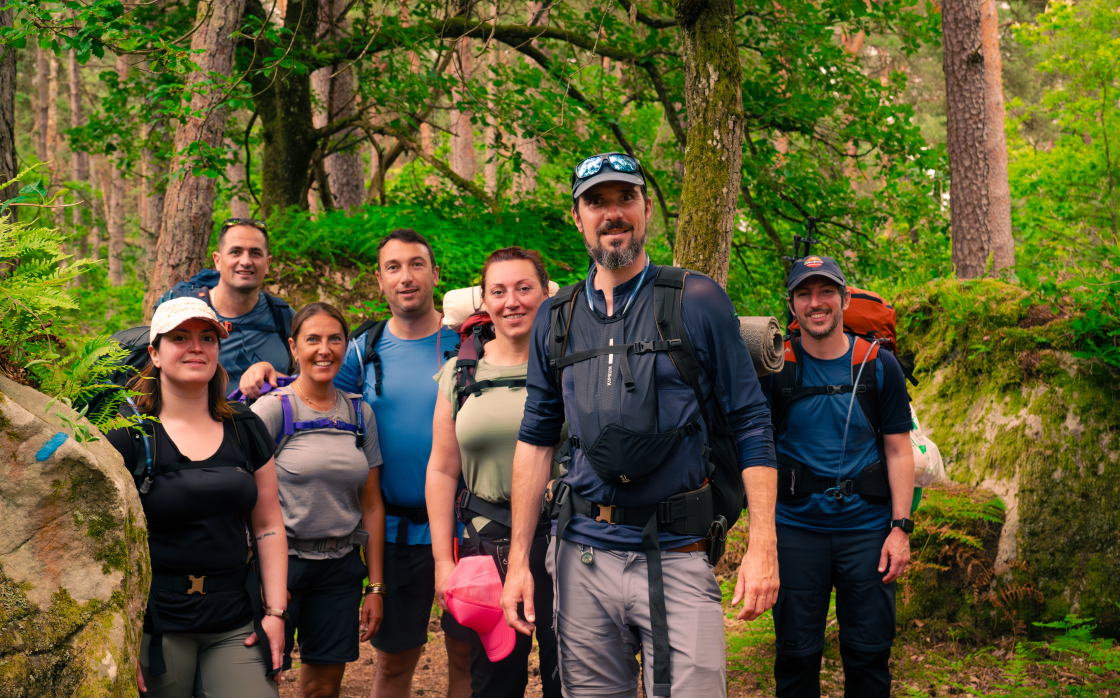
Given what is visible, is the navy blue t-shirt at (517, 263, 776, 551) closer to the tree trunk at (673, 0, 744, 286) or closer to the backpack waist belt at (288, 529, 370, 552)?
the backpack waist belt at (288, 529, 370, 552)

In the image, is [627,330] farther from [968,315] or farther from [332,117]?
[332,117]

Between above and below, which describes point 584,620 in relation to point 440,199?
below

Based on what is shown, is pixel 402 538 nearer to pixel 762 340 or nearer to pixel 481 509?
pixel 481 509

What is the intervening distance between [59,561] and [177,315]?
104 centimetres

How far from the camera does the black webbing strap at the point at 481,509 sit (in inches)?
136

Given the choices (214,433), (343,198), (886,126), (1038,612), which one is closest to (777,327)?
(214,433)

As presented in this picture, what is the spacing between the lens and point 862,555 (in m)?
3.81

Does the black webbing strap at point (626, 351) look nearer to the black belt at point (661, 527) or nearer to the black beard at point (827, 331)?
the black belt at point (661, 527)

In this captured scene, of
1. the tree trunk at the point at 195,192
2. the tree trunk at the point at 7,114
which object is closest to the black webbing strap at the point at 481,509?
the tree trunk at the point at 195,192

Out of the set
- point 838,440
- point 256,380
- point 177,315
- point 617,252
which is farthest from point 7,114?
point 838,440

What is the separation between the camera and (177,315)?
296cm

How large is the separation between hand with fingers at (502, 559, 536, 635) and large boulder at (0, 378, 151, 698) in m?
1.22

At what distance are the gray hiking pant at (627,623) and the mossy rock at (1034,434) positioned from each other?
3955mm

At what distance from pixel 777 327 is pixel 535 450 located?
1113 millimetres
